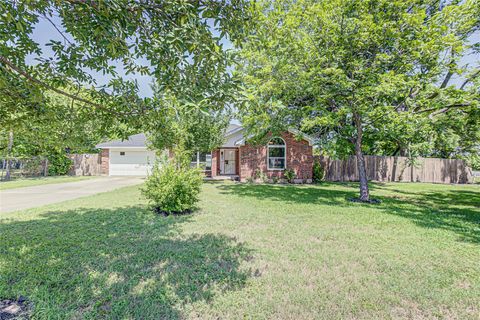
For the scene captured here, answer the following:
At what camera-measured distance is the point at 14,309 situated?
2881 mm

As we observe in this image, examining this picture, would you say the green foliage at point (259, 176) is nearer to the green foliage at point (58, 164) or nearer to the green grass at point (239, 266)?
the green grass at point (239, 266)

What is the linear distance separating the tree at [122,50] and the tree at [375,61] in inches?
216

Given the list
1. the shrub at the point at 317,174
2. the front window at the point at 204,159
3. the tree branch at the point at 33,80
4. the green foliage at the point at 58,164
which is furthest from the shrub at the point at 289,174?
the green foliage at the point at 58,164

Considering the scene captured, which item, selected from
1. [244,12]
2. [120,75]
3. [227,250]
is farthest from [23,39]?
[227,250]

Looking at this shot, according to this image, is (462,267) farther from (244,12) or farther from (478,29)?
(478,29)

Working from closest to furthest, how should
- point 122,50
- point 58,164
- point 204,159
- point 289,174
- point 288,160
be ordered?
1. point 122,50
2. point 289,174
3. point 288,160
4. point 204,159
5. point 58,164

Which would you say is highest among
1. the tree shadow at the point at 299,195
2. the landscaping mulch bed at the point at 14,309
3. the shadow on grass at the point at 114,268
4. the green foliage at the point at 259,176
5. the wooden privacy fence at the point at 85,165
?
the wooden privacy fence at the point at 85,165

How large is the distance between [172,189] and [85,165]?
62.1ft

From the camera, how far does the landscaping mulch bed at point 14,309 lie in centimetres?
276

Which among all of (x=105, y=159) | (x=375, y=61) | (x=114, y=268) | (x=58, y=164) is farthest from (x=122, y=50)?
(x=58, y=164)

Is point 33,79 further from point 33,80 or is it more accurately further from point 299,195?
point 299,195

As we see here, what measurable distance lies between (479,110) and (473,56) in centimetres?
365

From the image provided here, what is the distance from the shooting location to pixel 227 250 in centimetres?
463

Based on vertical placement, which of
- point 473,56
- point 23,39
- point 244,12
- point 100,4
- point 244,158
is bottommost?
point 244,158
